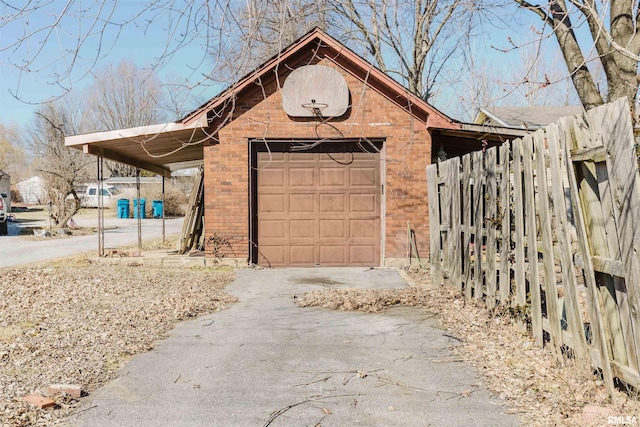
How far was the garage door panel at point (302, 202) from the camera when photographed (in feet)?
41.1

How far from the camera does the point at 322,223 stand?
1257 cm

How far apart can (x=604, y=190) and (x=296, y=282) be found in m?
7.02

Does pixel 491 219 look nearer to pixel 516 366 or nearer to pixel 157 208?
pixel 516 366

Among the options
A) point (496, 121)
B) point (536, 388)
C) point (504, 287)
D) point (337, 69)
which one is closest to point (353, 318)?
point (504, 287)

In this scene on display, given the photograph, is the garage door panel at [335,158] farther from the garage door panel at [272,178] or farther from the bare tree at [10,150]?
the bare tree at [10,150]

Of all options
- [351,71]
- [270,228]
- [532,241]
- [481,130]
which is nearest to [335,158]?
[351,71]

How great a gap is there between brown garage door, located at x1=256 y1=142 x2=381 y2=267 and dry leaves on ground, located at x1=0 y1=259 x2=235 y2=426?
6.10ft

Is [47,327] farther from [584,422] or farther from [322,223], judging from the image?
[322,223]

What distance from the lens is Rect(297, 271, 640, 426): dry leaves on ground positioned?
3839 mm

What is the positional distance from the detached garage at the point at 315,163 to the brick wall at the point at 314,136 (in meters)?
0.02

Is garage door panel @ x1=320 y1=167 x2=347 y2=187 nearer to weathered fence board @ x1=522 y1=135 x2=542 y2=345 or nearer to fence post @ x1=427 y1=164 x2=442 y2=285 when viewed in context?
fence post @ x1=427 y1=164 x2=442 y2=285

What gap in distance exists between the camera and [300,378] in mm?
4824

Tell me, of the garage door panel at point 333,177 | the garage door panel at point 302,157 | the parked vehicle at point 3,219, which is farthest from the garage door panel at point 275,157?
the parked vehicle at point 3,219

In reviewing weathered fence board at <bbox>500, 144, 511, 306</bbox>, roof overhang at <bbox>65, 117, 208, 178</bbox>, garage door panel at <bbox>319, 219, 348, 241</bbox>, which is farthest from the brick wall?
weathered fence board at <bbox>500, 144, 511, 306</bbox>
